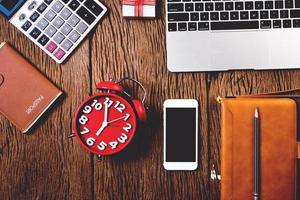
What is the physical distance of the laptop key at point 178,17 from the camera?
2.85 ft

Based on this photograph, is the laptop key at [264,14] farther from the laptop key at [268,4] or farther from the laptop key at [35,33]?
the laptop key at [35,33]

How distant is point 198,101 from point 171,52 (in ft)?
0.38

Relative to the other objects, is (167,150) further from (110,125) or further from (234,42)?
(234,42)

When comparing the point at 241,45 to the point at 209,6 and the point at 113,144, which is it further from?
the point at 113,144

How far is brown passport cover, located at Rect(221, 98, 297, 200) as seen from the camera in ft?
2.74

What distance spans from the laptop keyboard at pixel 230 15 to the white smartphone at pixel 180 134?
0.51ft

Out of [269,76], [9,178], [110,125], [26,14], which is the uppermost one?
[26,14]

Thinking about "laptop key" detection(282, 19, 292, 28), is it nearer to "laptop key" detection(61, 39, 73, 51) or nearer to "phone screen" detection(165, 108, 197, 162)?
"phone screen" detection(165, 108, 197, 162)

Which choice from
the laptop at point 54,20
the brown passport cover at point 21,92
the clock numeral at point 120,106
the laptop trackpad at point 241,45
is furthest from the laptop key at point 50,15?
the laptop trackpad at point 241,45

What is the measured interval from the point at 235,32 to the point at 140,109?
0.25 m

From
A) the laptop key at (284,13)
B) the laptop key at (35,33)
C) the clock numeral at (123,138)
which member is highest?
the laptop key at (284,13)

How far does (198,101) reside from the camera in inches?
34.9

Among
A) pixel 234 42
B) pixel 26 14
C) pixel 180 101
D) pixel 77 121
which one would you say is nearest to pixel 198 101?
pixel 180 101

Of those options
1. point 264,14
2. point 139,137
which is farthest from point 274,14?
point 139,137
